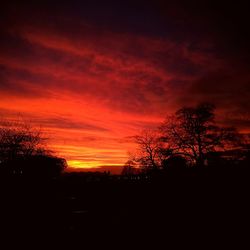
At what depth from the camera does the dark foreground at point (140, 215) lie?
9109 mm

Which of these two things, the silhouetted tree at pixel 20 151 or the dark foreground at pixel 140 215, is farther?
the silhouetted tree at pixel 20 151

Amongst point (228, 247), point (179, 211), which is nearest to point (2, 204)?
point (179, 211)

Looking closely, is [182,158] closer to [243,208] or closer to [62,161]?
[243,208]

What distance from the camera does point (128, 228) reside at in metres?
11.0

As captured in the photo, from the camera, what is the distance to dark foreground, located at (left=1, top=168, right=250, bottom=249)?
359 inches

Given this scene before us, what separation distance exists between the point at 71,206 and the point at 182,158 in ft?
→ 49.7

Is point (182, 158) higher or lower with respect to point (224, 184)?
higher

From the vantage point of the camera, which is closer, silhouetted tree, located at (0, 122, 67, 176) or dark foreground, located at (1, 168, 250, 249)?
dark foreground, located at (1, 168, 250, 249)

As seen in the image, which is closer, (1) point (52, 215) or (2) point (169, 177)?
(1) point (52, 215)

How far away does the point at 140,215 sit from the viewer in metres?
13.5

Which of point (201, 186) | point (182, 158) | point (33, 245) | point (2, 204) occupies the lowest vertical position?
point (33, 245)

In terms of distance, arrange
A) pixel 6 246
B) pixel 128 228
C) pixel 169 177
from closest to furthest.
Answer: pixel 6 246 → pixel 128 228 → pixel 169 177

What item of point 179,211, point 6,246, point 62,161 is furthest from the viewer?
point 62,161

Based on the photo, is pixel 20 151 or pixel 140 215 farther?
pixel 20 151
